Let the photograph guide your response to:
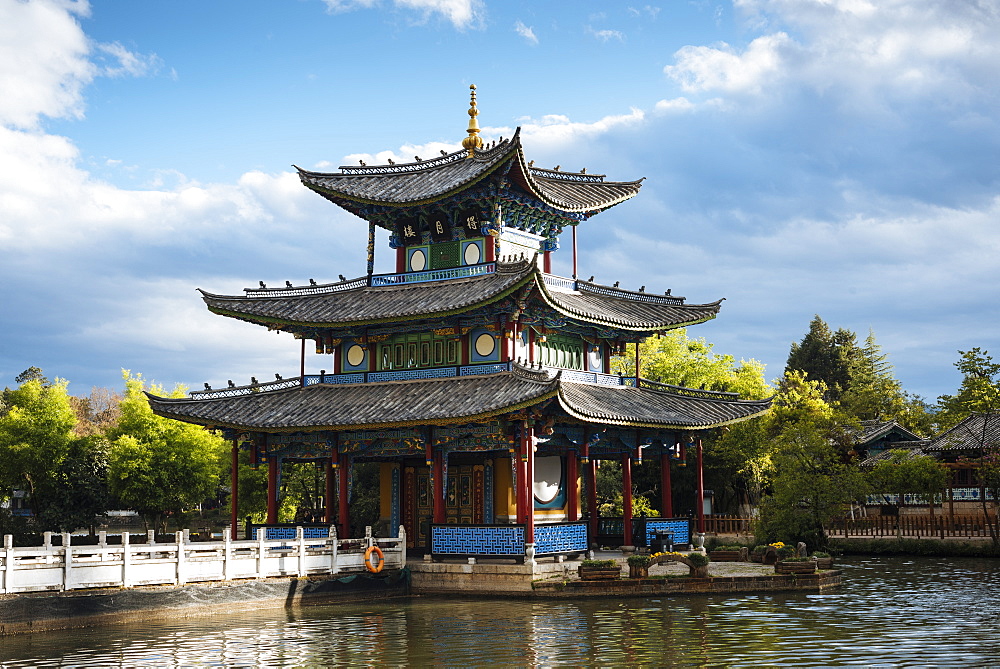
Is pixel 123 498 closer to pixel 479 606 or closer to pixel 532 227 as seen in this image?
pixel 532 227

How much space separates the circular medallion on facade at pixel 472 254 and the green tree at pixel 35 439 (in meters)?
25.8

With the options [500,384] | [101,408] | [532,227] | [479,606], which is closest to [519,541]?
[479,606]

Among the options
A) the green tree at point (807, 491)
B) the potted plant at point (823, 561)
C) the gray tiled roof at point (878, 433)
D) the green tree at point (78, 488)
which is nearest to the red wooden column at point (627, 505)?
the potted plant at point (823, 561)

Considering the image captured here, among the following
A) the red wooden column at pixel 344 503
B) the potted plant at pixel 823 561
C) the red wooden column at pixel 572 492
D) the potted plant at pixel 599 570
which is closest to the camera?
the potted plant at pixel 599 570

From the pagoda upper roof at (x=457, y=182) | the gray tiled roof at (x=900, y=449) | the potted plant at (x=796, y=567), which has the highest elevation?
the pagoda upper roof at (x=457, y=182)

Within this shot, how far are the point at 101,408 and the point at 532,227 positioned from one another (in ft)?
237

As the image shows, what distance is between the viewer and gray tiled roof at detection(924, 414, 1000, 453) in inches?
2046

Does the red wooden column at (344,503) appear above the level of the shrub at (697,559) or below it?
above

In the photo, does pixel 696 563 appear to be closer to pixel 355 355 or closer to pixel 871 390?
pixel 355 355

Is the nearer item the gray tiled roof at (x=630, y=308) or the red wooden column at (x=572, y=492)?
the red wooden column at (x=572, y=492)

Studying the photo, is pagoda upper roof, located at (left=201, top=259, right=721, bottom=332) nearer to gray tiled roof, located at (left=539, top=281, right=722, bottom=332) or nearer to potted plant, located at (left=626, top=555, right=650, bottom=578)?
gray tiled roof, located at (left=539, top=281, right=722, bottom=332)

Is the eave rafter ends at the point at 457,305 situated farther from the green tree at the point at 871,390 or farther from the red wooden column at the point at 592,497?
the green tree at the point at 871,390

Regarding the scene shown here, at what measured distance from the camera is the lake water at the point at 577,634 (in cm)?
1961

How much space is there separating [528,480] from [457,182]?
10.9 m
